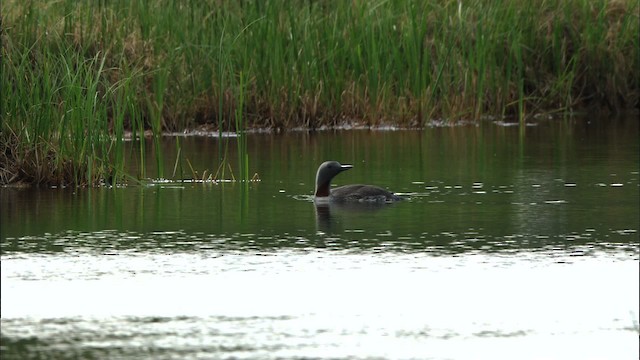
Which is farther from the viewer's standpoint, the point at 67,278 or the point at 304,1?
the point at 304,1

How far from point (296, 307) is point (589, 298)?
1.26 m

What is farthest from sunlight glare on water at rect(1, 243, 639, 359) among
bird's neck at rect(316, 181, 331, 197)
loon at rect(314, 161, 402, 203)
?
bird's neck at rect(316, 181, 331, 197)

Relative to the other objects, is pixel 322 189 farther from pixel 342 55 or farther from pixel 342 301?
pixel 342 55

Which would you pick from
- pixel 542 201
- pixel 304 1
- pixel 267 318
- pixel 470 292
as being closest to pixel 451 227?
pixel 542 201

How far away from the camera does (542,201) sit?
10.5 meters

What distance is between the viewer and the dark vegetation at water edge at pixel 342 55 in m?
16.3

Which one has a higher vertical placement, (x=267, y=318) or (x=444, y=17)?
(x=444, y=17)

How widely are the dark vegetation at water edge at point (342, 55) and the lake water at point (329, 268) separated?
3.79 metres

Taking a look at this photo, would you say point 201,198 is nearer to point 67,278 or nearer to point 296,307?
point 67,278

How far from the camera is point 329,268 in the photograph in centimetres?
766

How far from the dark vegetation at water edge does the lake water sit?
379 centimetres

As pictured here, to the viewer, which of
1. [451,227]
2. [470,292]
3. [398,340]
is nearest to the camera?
[398,340]

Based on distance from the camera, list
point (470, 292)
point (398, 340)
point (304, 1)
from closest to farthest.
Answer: point (398, 340), point (470, 292), point (304, 1)

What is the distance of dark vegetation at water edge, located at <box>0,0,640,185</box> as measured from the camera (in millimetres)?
16344
